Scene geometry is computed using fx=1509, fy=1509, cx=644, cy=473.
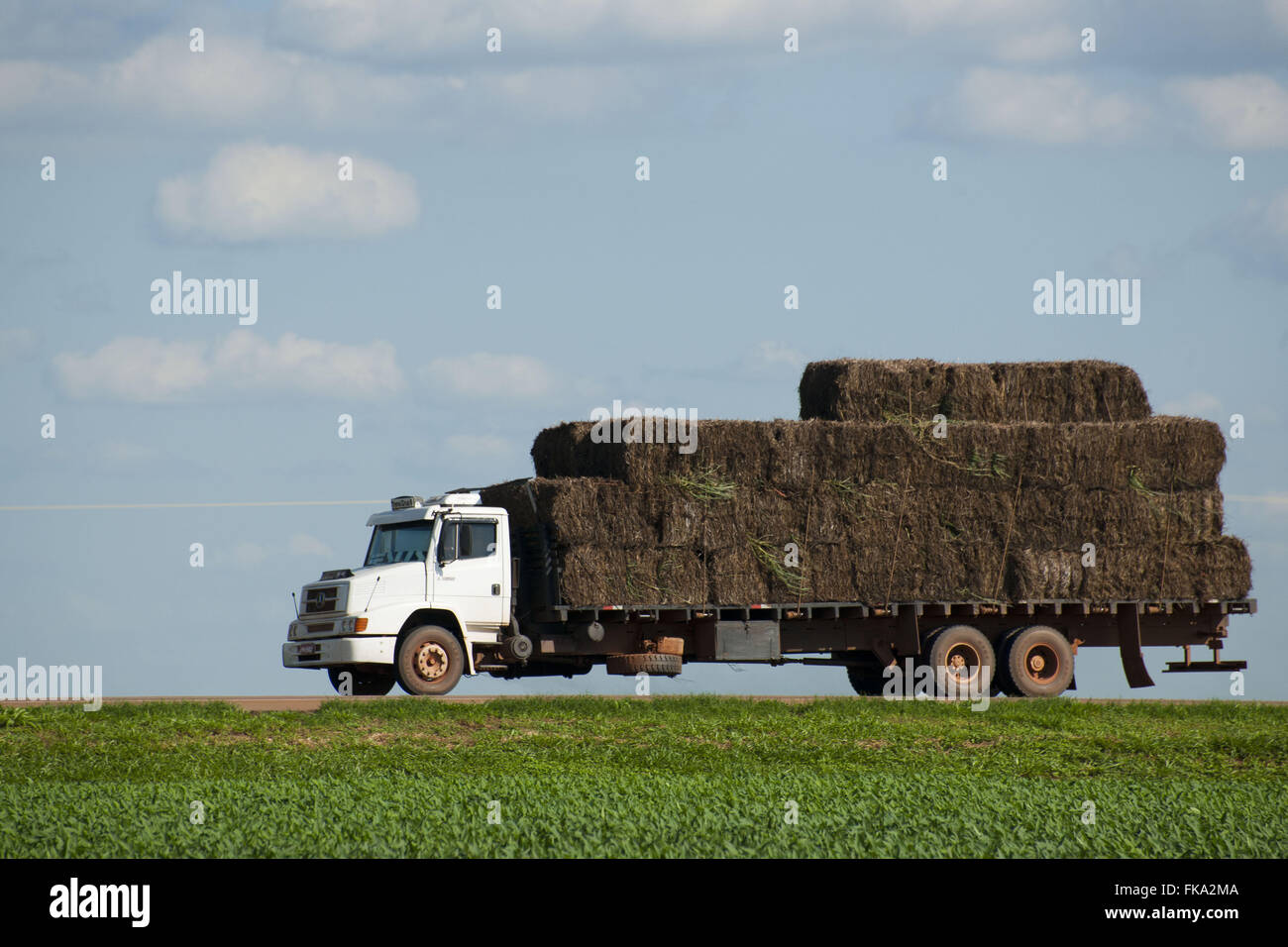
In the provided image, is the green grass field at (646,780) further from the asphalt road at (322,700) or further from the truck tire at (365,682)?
the truck tire at (365,682)

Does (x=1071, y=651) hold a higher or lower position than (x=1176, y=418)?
lower

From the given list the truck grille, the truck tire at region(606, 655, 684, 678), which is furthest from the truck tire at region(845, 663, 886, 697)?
the truck grille

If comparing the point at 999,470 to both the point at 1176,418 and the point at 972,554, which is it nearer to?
the point at 972,554

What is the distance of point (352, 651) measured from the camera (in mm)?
21203

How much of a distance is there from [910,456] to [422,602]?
7.57 metres

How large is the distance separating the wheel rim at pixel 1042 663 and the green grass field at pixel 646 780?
101 inches

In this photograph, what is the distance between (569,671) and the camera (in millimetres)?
23297

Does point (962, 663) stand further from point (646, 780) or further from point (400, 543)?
point (646, 780)

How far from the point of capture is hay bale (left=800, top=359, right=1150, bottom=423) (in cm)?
2334

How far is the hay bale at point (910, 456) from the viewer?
860 inches

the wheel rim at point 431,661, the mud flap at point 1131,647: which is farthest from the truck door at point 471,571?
the mud flap at point 1131,647
